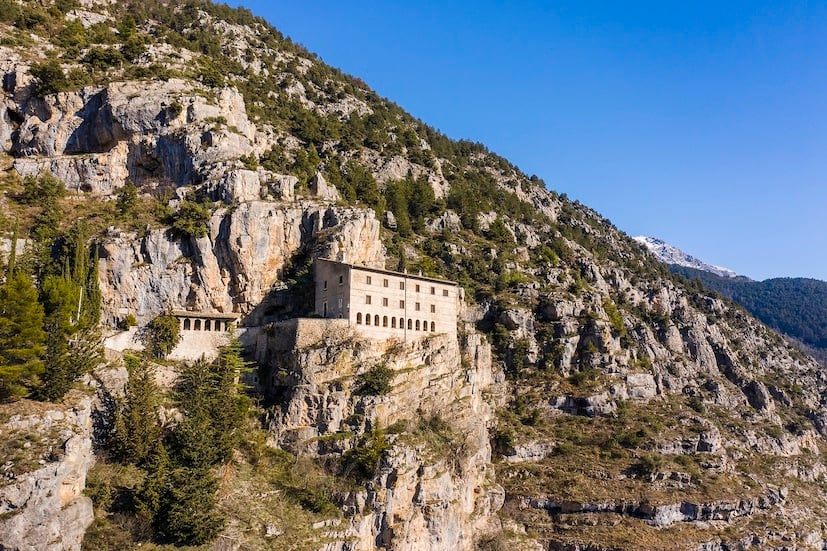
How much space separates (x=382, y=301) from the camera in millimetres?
66062

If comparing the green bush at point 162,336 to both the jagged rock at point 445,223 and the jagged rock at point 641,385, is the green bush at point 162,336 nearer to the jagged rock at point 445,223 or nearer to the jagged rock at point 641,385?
the jagged rock at point 445,223

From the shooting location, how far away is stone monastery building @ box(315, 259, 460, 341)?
211 ft

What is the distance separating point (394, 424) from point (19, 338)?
105 feet

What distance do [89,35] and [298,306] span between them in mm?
59025

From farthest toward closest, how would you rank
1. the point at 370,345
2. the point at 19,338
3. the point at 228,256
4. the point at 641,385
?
the point at 641,385
the point at 228,256
the point at 370,345
the point at 19,338

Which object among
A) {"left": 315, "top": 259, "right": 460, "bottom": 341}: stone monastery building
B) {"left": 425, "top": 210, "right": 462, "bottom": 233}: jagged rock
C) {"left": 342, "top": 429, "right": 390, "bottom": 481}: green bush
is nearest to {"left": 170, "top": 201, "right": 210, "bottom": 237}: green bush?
{"left": 315, "top": 259, "right": 460, "bottom": 341}: stone monastery building

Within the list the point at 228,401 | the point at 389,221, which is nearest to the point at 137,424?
the point at 228,401

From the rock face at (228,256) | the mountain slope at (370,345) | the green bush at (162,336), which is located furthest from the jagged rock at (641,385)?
the green bush at (162,336)

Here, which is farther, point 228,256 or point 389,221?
point 389,221

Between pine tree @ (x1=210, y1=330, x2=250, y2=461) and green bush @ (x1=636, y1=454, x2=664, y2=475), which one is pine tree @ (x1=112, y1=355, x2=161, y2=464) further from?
green bush @ (x1=636, y1=454, x2=664, y2=475)

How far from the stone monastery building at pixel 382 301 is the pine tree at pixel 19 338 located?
1055 inches

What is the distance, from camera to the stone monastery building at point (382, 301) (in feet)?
211

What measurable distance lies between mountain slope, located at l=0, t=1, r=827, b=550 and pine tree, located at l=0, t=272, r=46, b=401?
33.1 feet

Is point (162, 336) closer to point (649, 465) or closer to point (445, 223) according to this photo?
point (649, 465)
